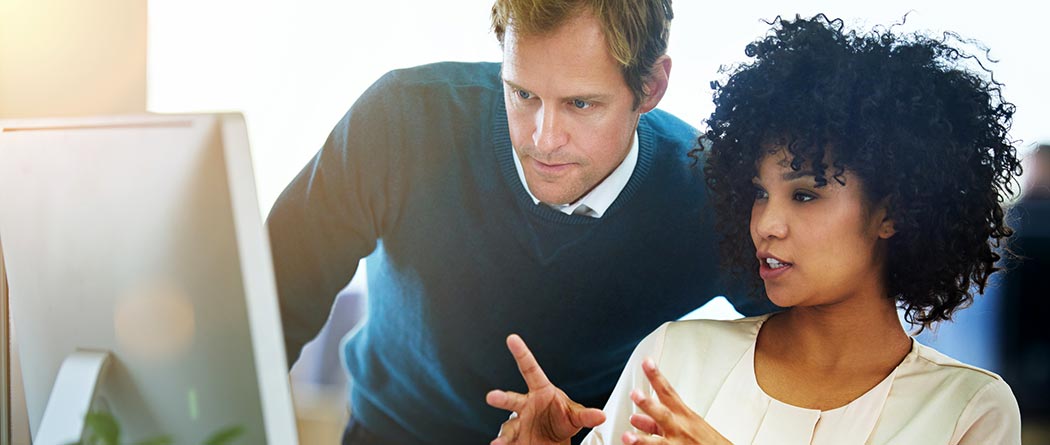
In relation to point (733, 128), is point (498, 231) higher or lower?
lower

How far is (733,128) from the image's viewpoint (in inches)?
65.0

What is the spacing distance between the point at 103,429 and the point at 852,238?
3.71 ft

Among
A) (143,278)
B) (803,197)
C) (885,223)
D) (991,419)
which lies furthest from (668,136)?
(143,278)

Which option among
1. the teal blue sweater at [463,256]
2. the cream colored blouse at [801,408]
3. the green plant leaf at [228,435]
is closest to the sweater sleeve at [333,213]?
the teal blue sweater at [463,256]

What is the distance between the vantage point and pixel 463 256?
1.88 metres

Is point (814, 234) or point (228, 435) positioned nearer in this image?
→ point (228, 435)

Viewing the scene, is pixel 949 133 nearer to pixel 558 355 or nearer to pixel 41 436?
pixel 558 355

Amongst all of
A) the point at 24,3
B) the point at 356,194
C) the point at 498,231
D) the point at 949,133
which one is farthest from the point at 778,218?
the point at 24,3

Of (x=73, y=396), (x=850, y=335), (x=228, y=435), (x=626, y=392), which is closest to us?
(x=228, y=435)

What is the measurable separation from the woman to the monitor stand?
76 cm

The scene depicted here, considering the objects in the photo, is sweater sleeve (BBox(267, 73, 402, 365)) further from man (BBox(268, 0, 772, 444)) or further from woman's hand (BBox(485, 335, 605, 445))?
woman's hand (BBox(485, 335, 605, 445))

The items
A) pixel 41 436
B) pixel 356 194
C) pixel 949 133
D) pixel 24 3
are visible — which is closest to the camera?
pixel 41 436

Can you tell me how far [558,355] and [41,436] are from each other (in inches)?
37.2

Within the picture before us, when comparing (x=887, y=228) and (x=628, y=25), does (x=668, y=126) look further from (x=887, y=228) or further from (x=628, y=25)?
(x=887, y=228)
